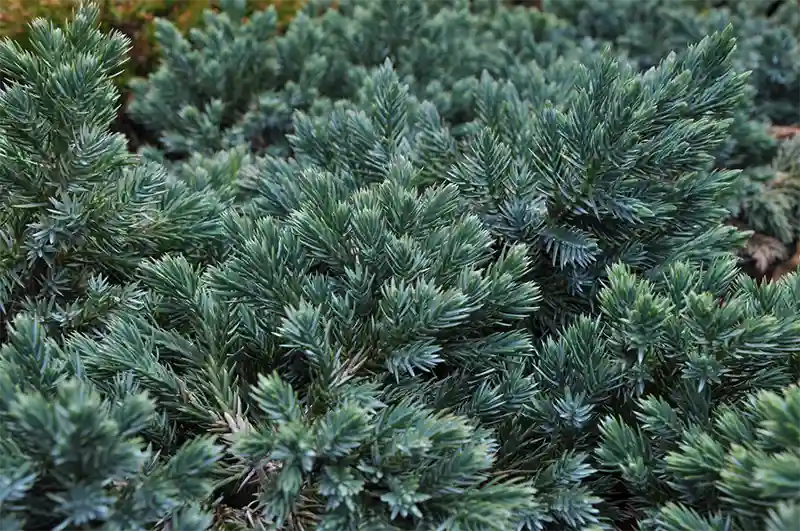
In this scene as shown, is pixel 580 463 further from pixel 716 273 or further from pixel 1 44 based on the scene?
pixel 1 44

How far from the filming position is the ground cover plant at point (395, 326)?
3.34 feet

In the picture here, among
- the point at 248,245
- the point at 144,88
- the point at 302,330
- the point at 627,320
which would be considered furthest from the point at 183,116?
the point at 627,320

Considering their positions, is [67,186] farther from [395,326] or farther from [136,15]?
[136,15]

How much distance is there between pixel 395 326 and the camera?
1184mm

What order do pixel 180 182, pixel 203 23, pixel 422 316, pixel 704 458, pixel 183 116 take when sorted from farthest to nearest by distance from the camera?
pixel 203 23
pixel 183 116
pixel 180 182
pixel 422 316
pixel 704 458

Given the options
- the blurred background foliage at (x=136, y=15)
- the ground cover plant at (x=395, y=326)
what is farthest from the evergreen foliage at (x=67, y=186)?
the blurred background foliage at (x=136, y=15)

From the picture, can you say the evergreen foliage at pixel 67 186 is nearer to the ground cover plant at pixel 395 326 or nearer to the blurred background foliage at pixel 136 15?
the ground cover plant at pixel 395 326

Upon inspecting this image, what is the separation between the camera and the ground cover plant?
1018 mm

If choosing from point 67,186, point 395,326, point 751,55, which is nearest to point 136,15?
point 67,186

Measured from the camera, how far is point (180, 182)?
5.17ft

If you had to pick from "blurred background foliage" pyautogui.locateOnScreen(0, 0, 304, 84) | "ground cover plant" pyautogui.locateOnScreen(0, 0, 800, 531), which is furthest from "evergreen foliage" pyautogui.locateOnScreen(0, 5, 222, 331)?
"blurred background foliage" pyautogui.locateOnScreen(0, 0, 304, 84)

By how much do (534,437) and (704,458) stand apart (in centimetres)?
32

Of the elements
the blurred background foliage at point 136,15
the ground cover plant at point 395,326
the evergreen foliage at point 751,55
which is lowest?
the evergreen foliage at point 751,55

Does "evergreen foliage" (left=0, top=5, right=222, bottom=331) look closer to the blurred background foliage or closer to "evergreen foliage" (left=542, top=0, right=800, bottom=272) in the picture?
the blurred background foliage
